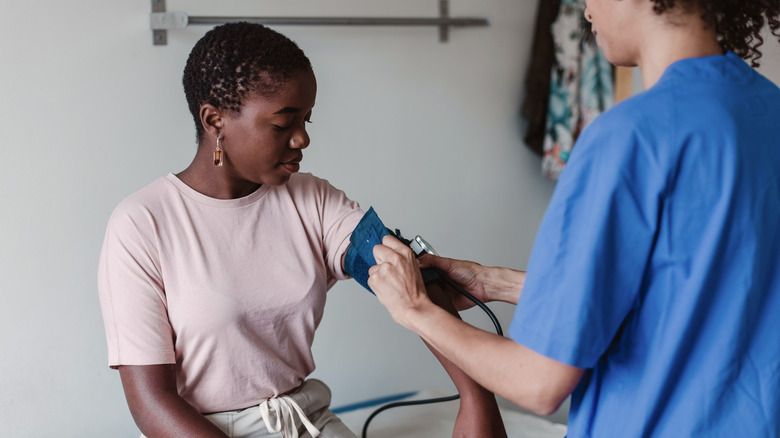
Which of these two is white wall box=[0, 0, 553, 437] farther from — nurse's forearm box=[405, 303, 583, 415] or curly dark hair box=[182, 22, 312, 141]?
nurse's forearm box=[405, 303, 583, 415]

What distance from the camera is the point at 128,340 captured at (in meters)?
1.05

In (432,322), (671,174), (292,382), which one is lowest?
(292,382)

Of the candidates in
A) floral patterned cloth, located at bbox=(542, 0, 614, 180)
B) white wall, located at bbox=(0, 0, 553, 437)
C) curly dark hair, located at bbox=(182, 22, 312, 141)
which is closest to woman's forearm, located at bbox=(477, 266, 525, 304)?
curly dark hair, located at bbox=(182, 22, 312, 141)

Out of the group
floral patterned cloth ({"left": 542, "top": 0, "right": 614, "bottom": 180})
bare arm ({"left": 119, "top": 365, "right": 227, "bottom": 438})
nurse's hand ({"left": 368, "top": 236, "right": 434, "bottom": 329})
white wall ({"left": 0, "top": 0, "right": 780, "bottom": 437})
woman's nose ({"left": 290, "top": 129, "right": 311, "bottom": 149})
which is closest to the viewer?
nurse's hand ({"left": 368, "top": 236, "right": 434, "bottom": 329})

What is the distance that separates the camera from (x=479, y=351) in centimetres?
79

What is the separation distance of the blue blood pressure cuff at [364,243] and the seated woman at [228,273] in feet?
0.22

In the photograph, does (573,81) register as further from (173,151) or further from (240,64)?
(240,64)

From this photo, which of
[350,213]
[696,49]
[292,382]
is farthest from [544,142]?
[696,49]

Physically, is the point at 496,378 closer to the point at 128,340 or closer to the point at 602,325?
the point at 602,325

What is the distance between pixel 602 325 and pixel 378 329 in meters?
1.61

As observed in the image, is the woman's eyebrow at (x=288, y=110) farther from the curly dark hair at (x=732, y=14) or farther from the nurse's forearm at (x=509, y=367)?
the curly dark hair at (x=732, y=14)

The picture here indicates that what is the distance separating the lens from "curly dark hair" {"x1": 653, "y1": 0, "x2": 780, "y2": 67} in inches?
29.4

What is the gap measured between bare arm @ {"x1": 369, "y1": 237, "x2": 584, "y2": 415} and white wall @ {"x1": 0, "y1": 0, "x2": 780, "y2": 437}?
1.15 metres

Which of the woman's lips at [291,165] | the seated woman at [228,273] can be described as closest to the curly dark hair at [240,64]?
the seated woman at [228,273]
